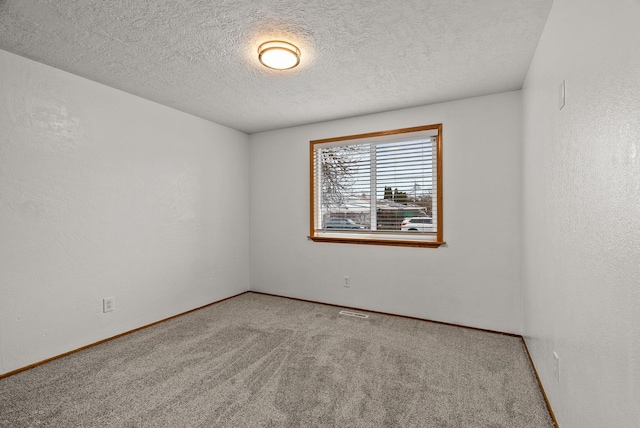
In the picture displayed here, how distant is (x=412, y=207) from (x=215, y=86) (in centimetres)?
246

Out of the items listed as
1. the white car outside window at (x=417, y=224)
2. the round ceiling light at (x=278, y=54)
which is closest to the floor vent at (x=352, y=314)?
the white car outside window at (x=417, y=224)

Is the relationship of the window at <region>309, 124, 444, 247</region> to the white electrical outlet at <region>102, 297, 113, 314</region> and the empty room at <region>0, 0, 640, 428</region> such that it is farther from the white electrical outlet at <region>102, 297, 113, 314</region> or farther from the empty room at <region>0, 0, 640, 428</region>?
the white electrical outlet at <region>102, 297, 113, 314</region>

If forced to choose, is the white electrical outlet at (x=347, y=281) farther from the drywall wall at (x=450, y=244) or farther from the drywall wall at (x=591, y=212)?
the drywall wall at (x=591, y=212)

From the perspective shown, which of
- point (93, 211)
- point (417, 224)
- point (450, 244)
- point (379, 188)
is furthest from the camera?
point (379, 188)

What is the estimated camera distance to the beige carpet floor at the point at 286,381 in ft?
5.87

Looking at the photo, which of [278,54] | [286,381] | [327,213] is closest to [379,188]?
[327,213]

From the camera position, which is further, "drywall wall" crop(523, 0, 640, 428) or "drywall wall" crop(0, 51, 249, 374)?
"drywall wall" crop(0, 51, 249, 374)

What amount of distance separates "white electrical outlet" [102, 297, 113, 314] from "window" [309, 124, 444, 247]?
230 cm

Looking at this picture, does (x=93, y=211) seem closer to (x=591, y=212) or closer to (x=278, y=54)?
(x=278, y=54)

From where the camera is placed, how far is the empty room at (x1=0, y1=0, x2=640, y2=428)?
4.45ft

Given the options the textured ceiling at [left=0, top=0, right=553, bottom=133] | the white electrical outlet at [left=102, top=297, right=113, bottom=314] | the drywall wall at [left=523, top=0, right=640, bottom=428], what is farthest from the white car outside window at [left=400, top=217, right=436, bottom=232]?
the white electrical outlet at [left=102, top=297, right=113, bottom=314]

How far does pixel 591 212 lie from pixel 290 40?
6.44 ft

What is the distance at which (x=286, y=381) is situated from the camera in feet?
7.06

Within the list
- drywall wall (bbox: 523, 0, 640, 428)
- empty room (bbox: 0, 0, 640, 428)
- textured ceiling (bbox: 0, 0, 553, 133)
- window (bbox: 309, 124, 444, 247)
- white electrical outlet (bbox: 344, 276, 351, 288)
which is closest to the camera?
drywall wall (bbox: 523, 0, 640, 428)
